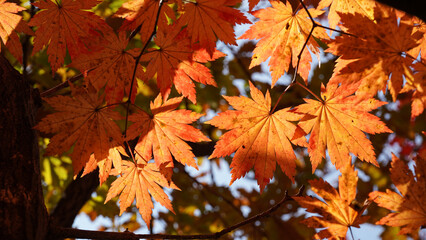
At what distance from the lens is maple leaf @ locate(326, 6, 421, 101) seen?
124 centimetres

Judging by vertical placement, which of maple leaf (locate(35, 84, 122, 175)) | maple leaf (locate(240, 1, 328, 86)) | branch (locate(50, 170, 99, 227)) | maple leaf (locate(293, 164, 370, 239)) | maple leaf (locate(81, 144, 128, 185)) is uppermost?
maple leaf (locate(240, 1, 328, 86))

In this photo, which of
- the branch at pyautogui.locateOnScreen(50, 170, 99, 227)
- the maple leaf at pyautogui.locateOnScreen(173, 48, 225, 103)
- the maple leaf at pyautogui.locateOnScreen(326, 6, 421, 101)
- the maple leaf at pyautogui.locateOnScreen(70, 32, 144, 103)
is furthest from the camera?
the branch at pyautogui.locateOnScreen(50, 170, 99, 227)

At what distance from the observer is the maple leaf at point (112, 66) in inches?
58.6

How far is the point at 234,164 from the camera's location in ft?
4.89

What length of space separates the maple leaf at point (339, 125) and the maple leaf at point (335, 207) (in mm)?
88

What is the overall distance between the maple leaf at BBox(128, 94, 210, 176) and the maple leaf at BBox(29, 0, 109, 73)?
426mm

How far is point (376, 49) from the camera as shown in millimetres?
1274

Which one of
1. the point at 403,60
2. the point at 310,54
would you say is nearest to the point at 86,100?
the point at 310,54

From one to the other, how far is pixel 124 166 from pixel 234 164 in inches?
20.0

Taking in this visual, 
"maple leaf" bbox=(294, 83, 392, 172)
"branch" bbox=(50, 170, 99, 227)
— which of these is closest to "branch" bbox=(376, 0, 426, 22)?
"maple leaf" bbox=(294, 83, 392, 172)

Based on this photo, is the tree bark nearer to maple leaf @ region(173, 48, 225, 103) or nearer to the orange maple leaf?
maple leaf @ region(173, 48, 225, 103)

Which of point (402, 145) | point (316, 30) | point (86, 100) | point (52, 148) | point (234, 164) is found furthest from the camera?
point (402, 145)

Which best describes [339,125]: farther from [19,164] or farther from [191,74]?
[19,164]

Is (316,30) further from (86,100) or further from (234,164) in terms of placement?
(86,100)
